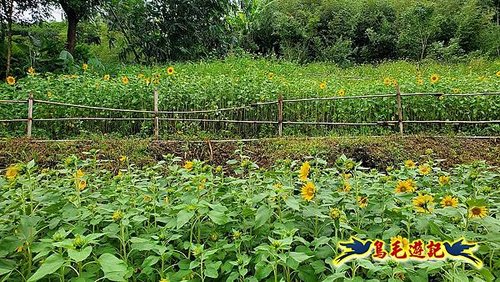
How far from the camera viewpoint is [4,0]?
7.95 metres

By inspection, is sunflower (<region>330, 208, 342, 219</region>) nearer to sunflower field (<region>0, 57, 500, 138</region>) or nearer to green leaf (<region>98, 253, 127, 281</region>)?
green leaf (<region>98, 253, 127, 281</region>)

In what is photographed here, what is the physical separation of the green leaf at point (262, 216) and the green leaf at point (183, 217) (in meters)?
0.23

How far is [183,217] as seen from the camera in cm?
144

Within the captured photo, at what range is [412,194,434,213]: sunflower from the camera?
151 cm

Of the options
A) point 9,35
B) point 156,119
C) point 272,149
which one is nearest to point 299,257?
point 272,149

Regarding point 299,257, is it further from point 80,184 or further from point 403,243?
point 80,184

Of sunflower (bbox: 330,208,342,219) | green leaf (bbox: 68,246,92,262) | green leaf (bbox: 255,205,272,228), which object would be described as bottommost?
green leaf (bbox: 68,246,92,262)

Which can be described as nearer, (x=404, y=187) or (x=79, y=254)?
(x=79, y=254)

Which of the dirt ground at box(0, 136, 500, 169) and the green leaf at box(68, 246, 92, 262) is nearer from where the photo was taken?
the green leaf at box(68, 246, 92, 262)

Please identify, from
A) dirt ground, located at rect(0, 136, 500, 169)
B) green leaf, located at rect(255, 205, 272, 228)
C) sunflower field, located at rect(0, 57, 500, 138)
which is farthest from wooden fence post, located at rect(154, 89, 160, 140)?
green leaf, located at rect(255, 205, 272, 228)

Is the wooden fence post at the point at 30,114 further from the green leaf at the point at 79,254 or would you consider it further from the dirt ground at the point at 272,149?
the green leaf at the point at 79,254

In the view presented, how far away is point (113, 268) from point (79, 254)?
3.9 inches

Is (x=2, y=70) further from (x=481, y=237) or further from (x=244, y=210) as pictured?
(x=481, y=237)

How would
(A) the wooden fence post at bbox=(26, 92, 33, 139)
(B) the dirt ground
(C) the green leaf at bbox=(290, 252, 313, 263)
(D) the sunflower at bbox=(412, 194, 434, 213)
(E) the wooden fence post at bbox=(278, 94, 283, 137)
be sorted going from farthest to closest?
(E) the wooden fence post at bbox=(278, 94, 283, 137) < (A) the wooden fence post at bbox=(26, 92, 33, 139) < (B) the dirt ground < (D) the sunflower at bbox=(412, 194, 434, 213) < (C) the green leaf at bbox=(290, 252, 313, 263)
